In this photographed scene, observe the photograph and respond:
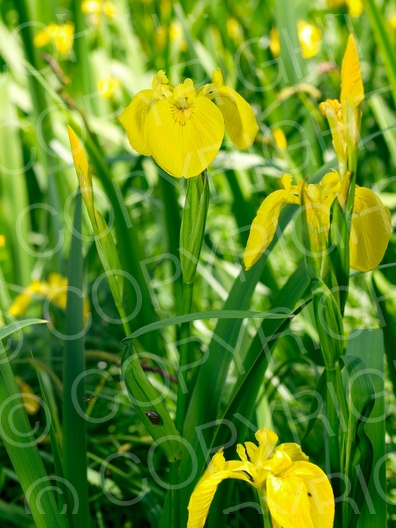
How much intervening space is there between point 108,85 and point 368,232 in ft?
4.68

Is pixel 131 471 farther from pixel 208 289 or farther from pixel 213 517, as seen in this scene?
pixel 208 289

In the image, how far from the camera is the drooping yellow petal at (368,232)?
64cm

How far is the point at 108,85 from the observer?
1.97m

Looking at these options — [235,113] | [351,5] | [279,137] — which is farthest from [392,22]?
[235,113]

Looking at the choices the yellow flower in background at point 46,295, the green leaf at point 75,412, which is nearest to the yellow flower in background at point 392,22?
the yellow flower in background at point 46,295

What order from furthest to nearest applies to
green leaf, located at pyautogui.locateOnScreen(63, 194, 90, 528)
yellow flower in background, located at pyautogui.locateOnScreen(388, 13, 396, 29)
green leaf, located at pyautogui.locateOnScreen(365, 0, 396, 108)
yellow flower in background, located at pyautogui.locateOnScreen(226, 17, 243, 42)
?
yellow flower in background, located at pyautogui.locateOnScreen(226, 17, 243, 42) < yellow flower in background, located at pyautogui.locateOnScreen(388, 13, 396, 29) < green leaf, located at pyautogui.locateOnScreen(365, 0, 396, 108) < green leaf, located at pyautogui.locateOnScreen(63, 194, 90, 528)

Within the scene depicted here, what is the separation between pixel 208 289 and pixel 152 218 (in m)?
0.40

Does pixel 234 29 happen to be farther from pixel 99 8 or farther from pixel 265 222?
pixel 265 222

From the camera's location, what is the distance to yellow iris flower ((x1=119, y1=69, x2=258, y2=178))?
0.60m

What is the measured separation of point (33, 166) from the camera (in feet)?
5.83

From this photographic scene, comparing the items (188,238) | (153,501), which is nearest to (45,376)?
(153,501)

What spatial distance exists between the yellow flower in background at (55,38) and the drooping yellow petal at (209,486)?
120 cm

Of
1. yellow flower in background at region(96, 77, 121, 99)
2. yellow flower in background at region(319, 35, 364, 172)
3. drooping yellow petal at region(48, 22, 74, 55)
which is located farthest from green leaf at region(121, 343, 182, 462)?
yellow flower in background at region(96, 77, 121, 99)

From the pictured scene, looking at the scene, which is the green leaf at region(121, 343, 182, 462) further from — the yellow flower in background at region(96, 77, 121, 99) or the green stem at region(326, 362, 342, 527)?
the yellow flower in background at region(96, 77, 121, 99)
